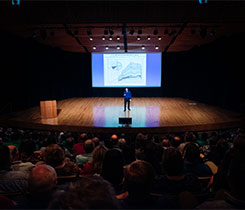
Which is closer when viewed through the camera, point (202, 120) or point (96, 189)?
point (96, 189)

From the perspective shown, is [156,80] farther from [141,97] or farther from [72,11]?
[72,11]

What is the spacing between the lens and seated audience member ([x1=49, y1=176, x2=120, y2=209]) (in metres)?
0.94

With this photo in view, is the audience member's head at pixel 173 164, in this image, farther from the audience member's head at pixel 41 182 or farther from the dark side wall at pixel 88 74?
the dark side wall at pixel 88 74

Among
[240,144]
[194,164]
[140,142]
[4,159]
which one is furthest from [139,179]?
[140,142]

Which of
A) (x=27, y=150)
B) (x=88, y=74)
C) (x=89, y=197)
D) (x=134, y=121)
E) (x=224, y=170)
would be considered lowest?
(x=134, y=121)

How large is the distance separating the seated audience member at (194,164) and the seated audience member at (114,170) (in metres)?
0.83

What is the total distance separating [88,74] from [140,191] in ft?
43.9

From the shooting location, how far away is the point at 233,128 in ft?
24.4

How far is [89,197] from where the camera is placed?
0.95 m

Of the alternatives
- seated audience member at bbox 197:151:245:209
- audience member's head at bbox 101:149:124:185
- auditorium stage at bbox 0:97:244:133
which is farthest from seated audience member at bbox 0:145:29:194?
auditorium stage at bbox 0:97:244:133

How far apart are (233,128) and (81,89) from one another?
966 cm

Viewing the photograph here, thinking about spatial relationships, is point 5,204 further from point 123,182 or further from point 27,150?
point 27,150

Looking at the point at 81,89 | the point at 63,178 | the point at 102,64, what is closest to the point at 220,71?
the point at 102,64

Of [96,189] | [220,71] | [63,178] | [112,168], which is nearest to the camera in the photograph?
[96,189]
